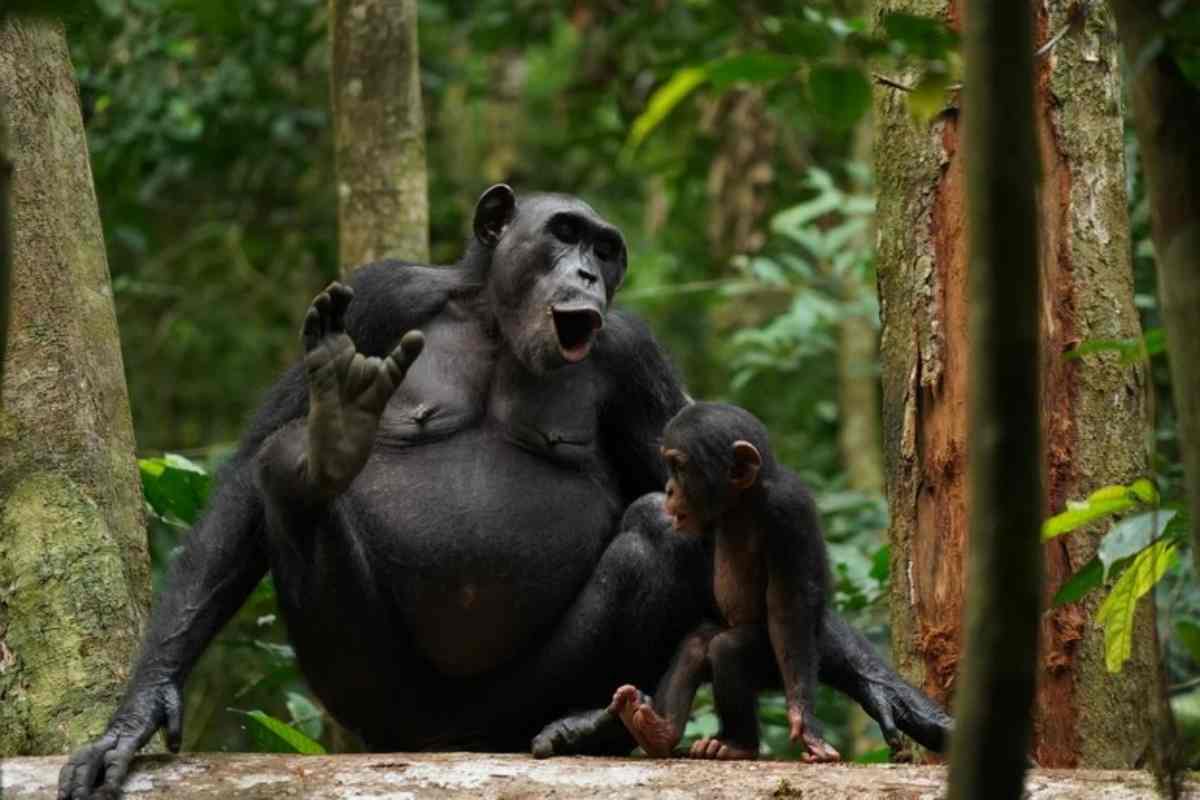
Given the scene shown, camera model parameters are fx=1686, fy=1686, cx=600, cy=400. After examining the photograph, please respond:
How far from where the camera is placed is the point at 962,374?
540cm

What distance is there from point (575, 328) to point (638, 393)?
432 millimetres

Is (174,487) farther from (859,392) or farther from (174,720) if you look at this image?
(859,392)

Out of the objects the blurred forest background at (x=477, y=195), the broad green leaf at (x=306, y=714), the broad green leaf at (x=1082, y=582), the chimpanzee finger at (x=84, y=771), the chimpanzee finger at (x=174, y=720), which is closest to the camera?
the broad green leaf at (x=1082, y=582)

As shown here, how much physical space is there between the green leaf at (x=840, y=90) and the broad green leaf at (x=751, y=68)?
60 millimetres

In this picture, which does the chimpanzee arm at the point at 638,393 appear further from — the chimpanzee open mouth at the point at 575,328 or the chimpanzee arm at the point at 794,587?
the chimpanzee arm at the point at 794,587

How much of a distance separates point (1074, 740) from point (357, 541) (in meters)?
2.34

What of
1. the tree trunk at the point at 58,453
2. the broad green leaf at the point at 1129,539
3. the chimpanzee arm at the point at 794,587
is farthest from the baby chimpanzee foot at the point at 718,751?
the broad green leaf at the point at 1129,539

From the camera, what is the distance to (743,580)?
212 inches

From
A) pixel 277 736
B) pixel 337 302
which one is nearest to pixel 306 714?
pixel 277 736

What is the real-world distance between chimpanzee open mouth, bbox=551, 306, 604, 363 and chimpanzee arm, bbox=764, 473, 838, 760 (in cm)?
88

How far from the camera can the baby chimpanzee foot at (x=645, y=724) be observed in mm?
5051

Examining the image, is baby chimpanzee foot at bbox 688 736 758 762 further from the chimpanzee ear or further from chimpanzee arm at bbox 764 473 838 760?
the chimpanzee ear

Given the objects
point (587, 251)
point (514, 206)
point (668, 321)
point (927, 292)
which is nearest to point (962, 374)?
point (927, 292)

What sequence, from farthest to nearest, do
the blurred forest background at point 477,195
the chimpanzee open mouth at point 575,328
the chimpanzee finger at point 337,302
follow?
the blurred forest background at point 477,195, the chimpanzee open mouth at point 575,328, the chimpanzee finger at point 337,302
